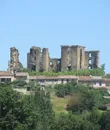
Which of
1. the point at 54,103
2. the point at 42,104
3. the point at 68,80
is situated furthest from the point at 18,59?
the point at 42,104

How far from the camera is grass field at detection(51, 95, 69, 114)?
2357 inches

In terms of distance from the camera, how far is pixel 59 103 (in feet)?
206

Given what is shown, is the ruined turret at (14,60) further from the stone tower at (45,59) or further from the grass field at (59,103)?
the grass field at (59,103)

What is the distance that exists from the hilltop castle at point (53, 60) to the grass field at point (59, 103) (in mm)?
16256

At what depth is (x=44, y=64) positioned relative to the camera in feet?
270

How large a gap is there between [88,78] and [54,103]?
52.1 feet

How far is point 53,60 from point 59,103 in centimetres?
2094

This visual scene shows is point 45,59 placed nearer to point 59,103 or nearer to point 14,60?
point 14,60

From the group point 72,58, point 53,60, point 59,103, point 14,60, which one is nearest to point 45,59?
point 53,60

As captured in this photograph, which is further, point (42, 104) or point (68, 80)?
point (68, 80)

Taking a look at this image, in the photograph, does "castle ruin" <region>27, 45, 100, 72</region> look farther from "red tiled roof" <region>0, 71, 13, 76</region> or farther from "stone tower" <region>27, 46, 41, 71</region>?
"red tiled roof" <region>0, 71, 13, 76</region>

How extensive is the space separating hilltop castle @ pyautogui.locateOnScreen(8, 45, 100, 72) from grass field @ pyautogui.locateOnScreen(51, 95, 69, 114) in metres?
16.3

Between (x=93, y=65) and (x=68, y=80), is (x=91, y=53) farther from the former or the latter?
(x=68, y=80)

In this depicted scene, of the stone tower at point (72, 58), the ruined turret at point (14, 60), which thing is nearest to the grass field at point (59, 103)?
the stone tower at point (72, 58)
